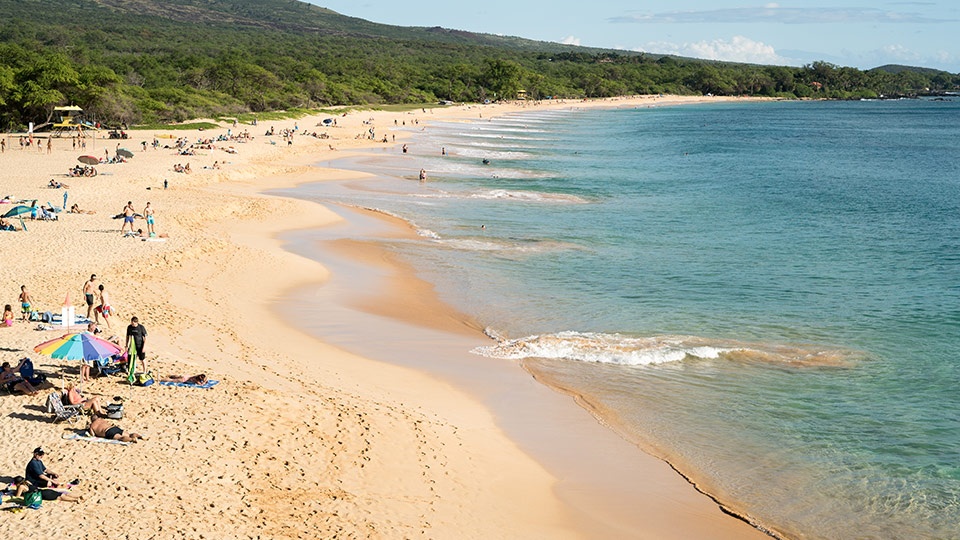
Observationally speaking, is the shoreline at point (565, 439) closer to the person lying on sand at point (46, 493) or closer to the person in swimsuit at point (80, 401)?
the person in swimsuit at point (80, 401)

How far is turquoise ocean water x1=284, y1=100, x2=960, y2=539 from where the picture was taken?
1548 centimetres

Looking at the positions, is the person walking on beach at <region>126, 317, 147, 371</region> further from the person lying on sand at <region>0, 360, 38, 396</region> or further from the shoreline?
the shoreline

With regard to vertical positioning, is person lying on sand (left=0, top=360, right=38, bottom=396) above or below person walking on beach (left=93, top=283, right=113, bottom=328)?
below

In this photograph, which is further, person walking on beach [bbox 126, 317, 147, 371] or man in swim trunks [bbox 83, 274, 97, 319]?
man in swim trunks [bbox 83, 274, 97, 319]

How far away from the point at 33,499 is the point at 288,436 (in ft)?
13.5

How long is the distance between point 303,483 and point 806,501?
26.8ft

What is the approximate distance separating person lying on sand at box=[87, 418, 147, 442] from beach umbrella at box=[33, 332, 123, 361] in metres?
1.85

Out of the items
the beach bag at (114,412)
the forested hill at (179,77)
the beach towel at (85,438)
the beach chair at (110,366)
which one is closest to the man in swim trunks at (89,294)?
the beach chair at (110,366)

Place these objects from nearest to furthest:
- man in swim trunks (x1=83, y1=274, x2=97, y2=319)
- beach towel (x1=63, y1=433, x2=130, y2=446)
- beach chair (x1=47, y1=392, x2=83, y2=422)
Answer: beach towel (x1=63, y1=433, x2=130, y2=446) < beach chair (x1=47, y1=392, x2=83, y2=422) < man in swim trunks (x1=83, y1=274, x2=97, y2=319)

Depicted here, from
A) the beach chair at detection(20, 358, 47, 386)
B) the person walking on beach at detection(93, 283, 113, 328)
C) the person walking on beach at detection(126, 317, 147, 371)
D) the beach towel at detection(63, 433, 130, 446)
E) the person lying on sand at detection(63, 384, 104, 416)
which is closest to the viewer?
the beach towel at detection(63, 433, 130, 446)

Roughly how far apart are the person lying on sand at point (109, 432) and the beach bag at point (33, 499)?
2.15 meters

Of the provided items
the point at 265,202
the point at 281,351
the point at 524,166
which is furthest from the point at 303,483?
the point at 524,166

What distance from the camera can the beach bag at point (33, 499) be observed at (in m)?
11.8

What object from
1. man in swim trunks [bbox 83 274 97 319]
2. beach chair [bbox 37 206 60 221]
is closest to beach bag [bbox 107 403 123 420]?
man in swim trunks [bbox 83 274 97 319]
